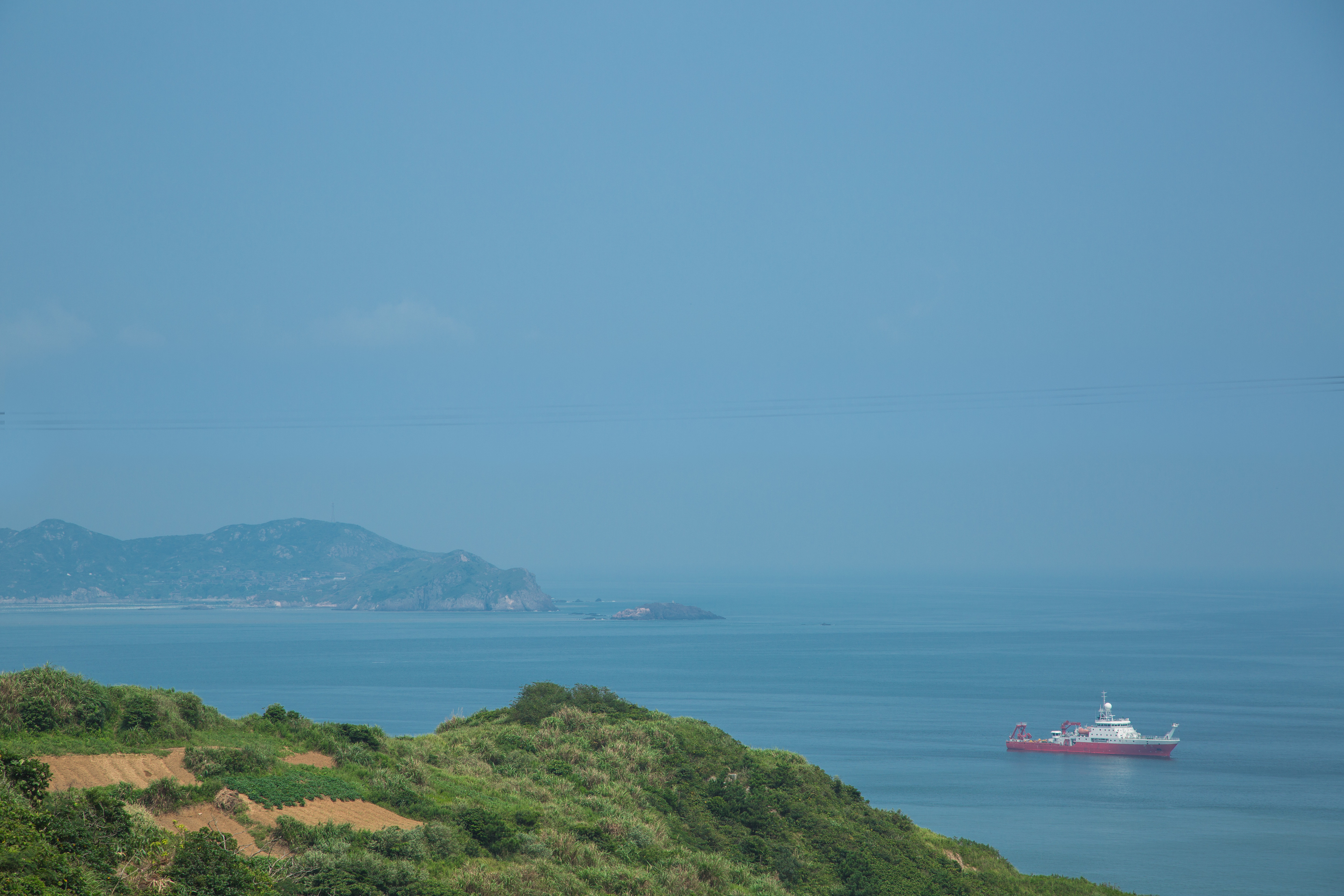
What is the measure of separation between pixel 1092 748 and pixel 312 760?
308 ft

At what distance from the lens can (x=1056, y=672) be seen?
148 metres

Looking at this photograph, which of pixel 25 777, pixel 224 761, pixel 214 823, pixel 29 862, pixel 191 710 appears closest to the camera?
pixel 29 862

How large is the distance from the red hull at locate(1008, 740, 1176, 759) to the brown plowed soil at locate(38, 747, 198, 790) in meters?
91.3

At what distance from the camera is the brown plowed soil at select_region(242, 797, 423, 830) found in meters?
20.3

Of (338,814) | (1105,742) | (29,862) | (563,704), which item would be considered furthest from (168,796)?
(1105,742)

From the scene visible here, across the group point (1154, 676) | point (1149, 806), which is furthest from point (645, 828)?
point (1154, 676)

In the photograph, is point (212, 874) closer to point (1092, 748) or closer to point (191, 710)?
point (191, 710)

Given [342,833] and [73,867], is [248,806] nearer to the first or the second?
[342,833]

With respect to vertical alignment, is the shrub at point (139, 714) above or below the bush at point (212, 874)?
above

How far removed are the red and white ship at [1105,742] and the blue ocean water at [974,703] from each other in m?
1.16

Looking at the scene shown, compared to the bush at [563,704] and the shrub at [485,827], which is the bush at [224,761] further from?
the bush at [563,704]

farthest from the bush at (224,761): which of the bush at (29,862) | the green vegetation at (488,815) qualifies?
the bush at (29,862)

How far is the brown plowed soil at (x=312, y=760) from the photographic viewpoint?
79.1 feet

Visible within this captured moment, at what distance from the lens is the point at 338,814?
21.7 meters
